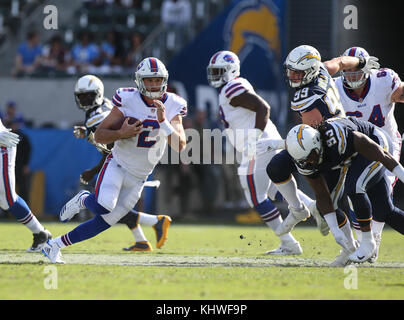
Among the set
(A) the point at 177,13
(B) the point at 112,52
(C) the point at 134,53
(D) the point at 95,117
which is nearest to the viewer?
(D) the point at 95,117

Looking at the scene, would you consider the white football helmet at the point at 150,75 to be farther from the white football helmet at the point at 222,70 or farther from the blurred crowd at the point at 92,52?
the blurred crowd at the point at 92,52

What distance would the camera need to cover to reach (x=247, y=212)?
1406cm

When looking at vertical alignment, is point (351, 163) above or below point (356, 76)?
below

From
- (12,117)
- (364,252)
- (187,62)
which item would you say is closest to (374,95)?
(364,252)

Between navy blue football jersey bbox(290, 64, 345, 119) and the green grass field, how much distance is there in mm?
1395

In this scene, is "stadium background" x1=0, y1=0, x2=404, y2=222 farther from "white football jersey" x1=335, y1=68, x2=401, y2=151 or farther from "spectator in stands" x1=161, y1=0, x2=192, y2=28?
"white football jersey" x1=335, y1=68, x2=401, y2=151

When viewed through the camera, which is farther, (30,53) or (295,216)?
(30,53)

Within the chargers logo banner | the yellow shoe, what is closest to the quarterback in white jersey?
the yellow shoe

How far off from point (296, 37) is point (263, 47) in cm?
197

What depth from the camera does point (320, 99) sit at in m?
6.84

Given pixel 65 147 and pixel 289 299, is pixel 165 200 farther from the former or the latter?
pixel 289 299

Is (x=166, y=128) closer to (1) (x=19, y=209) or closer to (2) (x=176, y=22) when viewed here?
(1) (x=19, y=209)

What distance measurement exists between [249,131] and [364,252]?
199 cm

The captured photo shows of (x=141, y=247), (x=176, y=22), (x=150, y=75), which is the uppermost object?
(x=176, y=22)
